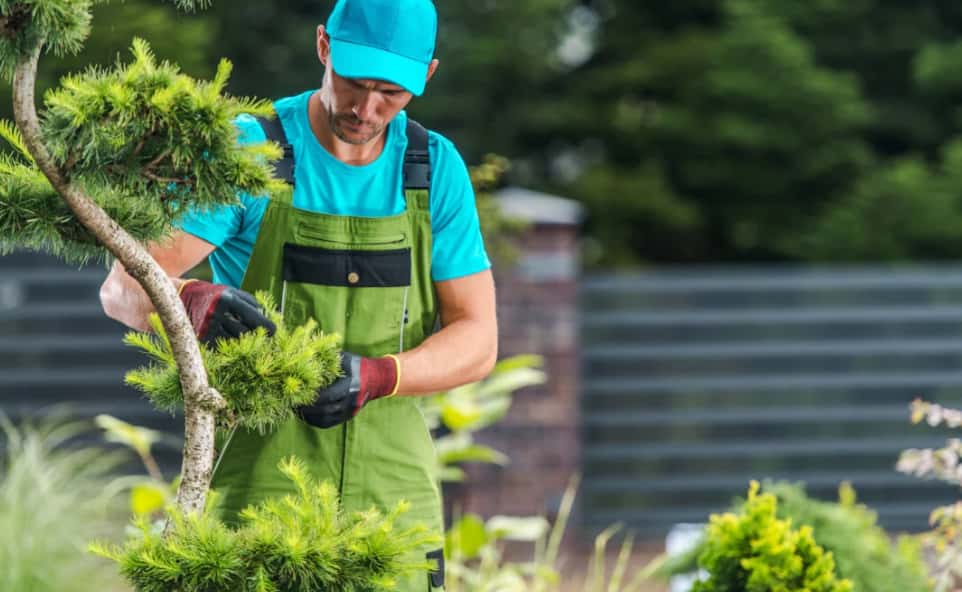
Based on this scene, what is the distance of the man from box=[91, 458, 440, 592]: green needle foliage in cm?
34

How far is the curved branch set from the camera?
170 cm

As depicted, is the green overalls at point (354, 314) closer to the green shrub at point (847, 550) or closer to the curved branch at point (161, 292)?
the curved branch at point (161, 292)

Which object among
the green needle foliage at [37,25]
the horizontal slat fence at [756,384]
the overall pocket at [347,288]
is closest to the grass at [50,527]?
the overall pocket at [347,288]

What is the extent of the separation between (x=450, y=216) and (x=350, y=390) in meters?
0.43

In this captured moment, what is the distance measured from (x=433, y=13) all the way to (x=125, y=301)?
699 millimetres

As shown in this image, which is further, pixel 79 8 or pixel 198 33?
pixel 198 33

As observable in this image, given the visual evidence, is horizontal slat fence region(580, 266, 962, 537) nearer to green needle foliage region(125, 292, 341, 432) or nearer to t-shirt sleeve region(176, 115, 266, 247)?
t-shirt sleeve region(176, 115, 266, 247)

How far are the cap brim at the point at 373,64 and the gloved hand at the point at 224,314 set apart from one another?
15.5 inches

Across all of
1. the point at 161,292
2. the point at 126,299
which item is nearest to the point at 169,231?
the point at 161,292

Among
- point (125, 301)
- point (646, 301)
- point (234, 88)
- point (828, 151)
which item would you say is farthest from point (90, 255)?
point (828, 151)

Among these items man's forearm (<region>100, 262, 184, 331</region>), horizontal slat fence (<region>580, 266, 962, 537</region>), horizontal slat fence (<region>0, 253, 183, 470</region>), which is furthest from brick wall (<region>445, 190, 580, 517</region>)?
man's forearm (<region>100, 262, 184, 331</region>)

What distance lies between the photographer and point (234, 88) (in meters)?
11.4

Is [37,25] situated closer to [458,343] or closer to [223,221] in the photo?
[223,221]

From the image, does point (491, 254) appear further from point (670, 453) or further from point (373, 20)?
point (373, 20)
